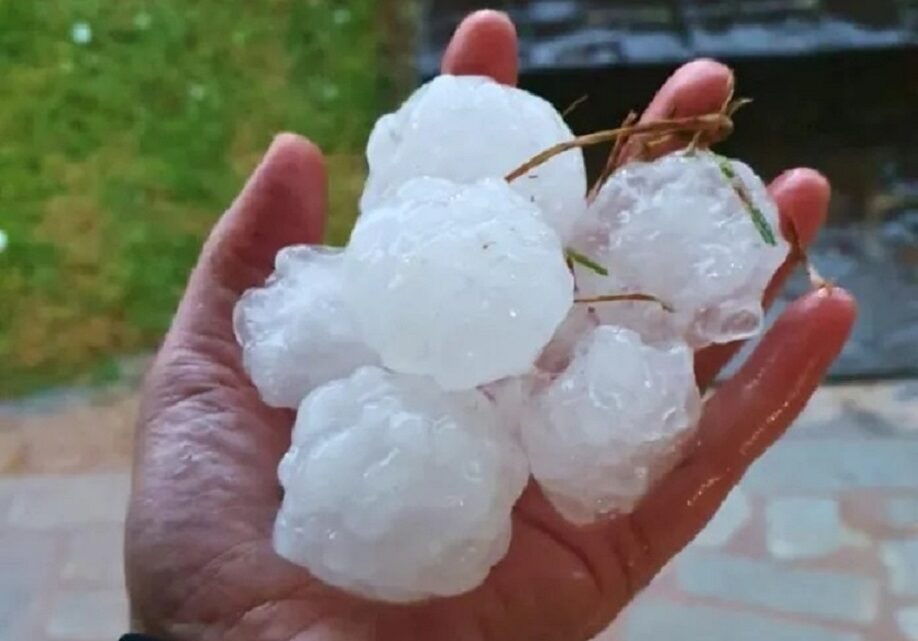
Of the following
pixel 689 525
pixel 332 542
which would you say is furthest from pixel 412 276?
pixel 689 525

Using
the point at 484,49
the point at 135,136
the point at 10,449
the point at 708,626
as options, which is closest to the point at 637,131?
the point at 484,49

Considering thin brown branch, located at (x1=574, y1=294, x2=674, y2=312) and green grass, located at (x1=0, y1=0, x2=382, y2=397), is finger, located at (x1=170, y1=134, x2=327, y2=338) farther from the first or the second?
green grass, located at (x1=0, y1=0, x2=382, y2=397)

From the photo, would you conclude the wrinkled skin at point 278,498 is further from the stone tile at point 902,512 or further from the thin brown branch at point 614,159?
the stone tile at point 902,512

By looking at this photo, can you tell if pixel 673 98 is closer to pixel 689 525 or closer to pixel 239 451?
pixel 689 525

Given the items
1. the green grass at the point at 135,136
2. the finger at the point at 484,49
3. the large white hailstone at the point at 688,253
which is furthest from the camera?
the green grass at the point at 135,136

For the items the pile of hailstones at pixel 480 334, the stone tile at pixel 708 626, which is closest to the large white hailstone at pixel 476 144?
the pile of hailstones at pixel 480 334

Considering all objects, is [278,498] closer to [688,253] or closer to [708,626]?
[688,253]
